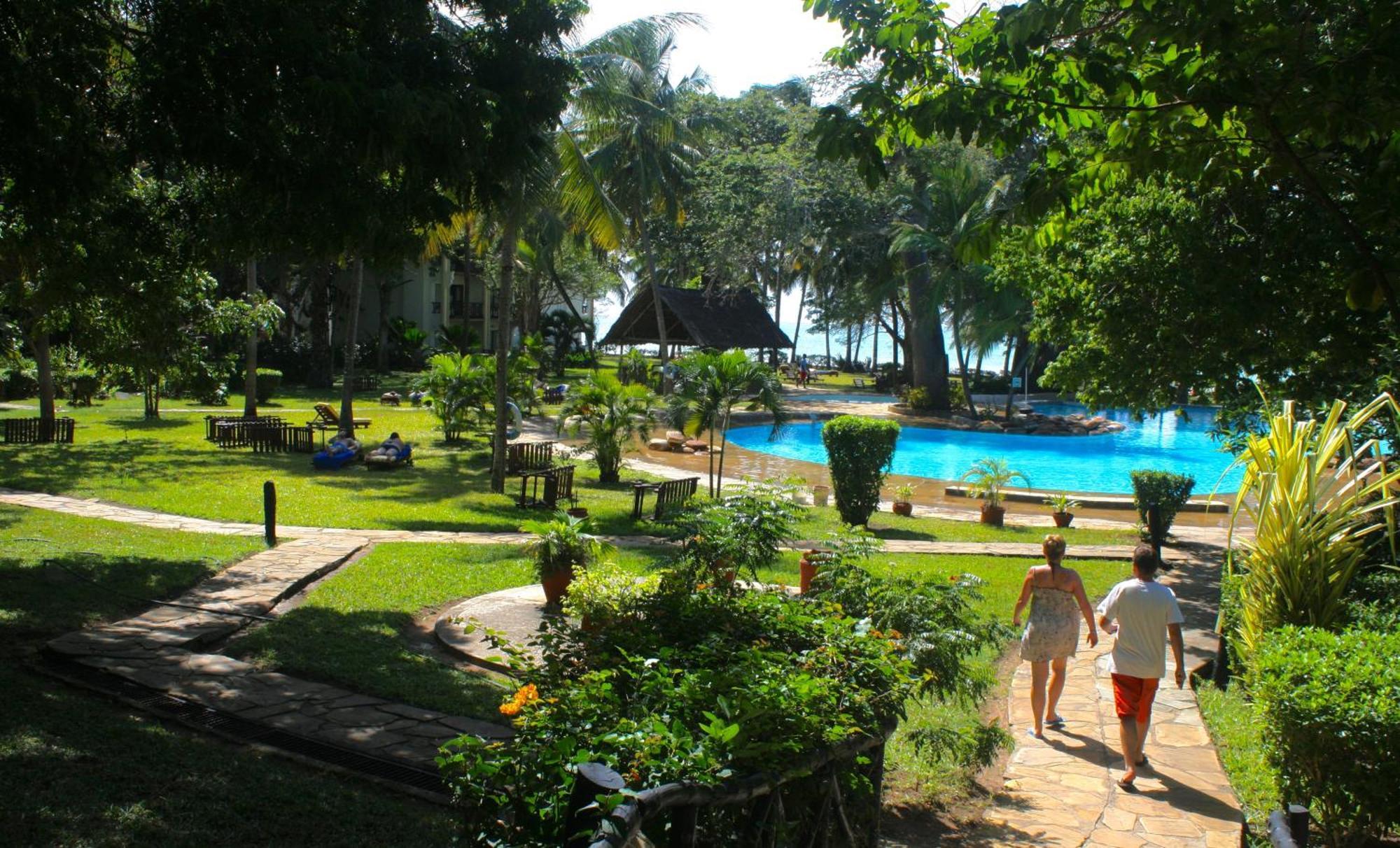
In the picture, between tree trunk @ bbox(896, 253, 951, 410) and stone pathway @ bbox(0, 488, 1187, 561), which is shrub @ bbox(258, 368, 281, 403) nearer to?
stone pathway @ bbox(0, 488, 1187, 561)

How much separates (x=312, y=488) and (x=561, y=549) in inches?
382

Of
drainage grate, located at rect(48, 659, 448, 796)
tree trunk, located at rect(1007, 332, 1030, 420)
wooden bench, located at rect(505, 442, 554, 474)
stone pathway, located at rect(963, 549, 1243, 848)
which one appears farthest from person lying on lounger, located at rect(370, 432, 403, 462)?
tree trunk, located at rect(1007, 332, 1030, 420)

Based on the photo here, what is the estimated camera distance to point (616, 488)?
2031 cm

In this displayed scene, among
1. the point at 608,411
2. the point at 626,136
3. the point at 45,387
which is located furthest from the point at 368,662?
the point at 626,136

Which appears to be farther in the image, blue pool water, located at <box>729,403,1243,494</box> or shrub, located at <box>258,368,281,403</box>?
shrub, located at <box>258,368,281,403</box>

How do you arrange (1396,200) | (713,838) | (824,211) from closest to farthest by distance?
(713,838)
(1396,200)
(824,211)

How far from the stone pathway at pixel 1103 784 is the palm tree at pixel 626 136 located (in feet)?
42.5

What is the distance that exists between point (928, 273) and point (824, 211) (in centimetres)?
488

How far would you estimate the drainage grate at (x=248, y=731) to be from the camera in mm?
5918

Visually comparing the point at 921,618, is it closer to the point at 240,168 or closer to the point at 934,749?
the point at 934,749

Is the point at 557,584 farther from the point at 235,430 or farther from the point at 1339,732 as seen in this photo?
the point at 235,430

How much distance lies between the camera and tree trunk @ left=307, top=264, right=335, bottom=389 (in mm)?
38938

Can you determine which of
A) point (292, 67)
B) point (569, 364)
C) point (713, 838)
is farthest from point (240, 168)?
point (569, 364)

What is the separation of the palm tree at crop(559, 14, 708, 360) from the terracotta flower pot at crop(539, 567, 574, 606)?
1018cm
